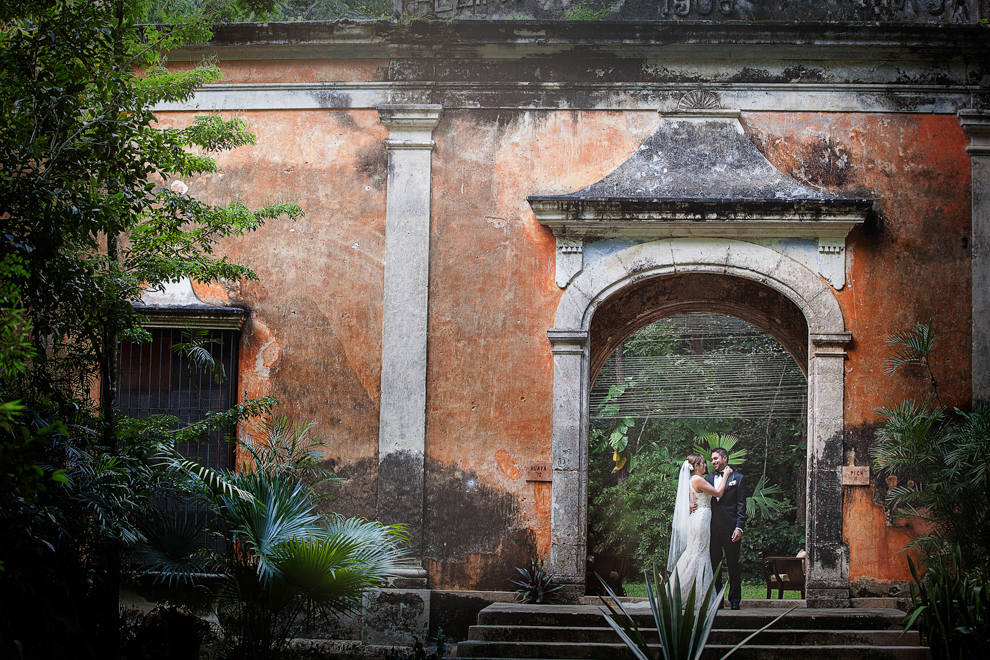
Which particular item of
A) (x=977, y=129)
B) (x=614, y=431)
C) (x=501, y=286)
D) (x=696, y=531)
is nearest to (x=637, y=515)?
(x=614, y=431)

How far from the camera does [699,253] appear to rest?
295 inches

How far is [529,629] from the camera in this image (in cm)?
642

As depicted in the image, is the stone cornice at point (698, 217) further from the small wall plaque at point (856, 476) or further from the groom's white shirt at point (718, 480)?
the groom's white shirt at point (718, 480)

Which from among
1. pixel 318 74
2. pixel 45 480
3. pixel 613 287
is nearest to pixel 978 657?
pixel 613 287

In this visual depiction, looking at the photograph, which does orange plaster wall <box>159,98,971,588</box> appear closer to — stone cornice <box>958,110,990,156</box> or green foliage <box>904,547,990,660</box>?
stone cornice <box>958,110,990,156</box>

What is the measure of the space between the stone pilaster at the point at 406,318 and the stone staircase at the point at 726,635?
3.31 feet

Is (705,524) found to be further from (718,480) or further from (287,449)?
(287,449)

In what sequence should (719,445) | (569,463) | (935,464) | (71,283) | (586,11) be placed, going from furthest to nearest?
1. (719,445)
2. (586,11)
3. (569,463)
4. (935,464)
5. (71,283)

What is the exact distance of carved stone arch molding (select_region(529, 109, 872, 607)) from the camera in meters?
7.19

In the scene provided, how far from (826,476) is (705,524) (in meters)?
1.12

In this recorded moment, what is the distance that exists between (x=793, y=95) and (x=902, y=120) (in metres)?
0.93

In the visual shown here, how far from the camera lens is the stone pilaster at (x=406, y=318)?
7.38m

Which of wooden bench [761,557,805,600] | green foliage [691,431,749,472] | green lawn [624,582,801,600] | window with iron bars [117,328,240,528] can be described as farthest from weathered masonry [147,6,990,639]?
green lawn [624,582,801,600]

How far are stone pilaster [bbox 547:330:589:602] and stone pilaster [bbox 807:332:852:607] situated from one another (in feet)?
5.96
